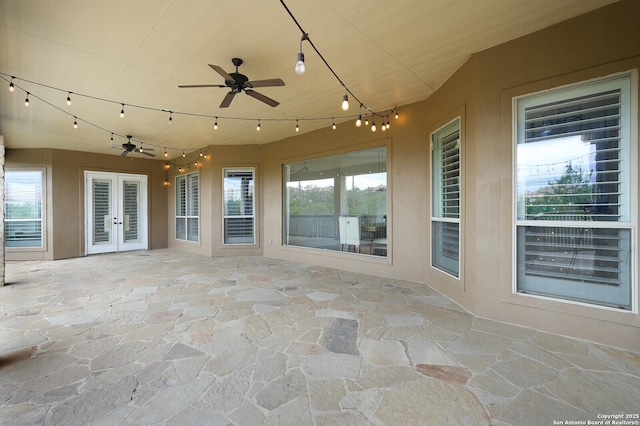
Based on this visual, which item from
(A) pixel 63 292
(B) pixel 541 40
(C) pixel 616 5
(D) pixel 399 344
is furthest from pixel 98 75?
(C) pixel 616 5

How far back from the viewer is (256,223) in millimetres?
7285

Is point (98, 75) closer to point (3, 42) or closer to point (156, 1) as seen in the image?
point (3, 42)

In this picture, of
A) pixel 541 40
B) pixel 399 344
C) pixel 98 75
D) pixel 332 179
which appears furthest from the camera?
pixel 332 179

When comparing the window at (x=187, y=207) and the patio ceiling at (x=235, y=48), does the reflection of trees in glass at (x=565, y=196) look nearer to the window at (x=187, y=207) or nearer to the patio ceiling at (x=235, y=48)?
the patio ceiling at (x=235, y=48)

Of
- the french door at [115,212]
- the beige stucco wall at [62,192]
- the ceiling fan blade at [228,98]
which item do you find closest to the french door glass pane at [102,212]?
the french door at [115,212]

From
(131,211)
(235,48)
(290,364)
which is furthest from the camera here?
(131,211)

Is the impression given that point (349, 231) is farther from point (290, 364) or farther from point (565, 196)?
point (290, 364)

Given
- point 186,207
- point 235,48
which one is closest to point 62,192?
point 186,207

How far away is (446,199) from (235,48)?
3450 mm

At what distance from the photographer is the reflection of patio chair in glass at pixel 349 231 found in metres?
5.52

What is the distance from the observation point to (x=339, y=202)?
5.82 m

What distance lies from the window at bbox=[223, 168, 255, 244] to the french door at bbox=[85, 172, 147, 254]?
11.0 feet

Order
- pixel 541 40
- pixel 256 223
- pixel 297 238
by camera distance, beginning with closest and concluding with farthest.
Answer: pixel 541 40
pixel 297 238
pixel 256 223

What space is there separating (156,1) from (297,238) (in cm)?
497
